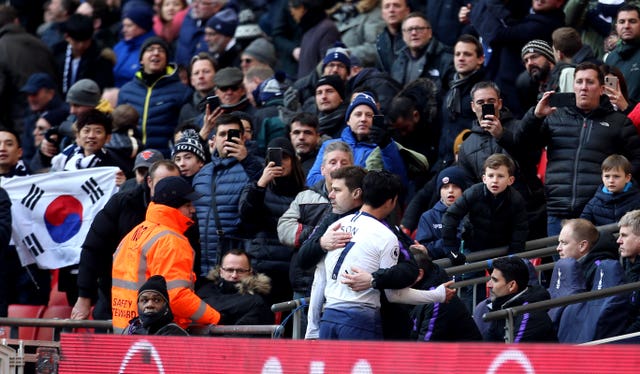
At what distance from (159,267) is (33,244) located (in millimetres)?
3893

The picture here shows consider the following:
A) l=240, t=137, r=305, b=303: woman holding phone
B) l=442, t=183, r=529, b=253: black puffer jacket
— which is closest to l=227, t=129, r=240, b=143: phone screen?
l=240, t=137, r=305, b=303: woman holding phone

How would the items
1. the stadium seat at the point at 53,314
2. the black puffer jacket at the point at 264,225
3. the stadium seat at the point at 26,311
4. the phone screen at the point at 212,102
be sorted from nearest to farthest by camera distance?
the black puffer jacket at the point at 264,225
the stadium seat at the point at 53,314
the stadium seat at the point at 26,311
the phone screen at the point at 212,102

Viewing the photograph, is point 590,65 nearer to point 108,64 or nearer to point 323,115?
point 323,115

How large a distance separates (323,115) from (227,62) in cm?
417

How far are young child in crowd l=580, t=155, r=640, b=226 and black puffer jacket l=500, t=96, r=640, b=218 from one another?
0.84 ft

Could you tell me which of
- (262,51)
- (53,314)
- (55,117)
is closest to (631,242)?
(53,314)

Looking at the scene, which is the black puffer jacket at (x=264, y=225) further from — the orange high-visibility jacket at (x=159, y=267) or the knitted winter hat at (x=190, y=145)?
the orange high-visibility jacket at (x=159, y=267)

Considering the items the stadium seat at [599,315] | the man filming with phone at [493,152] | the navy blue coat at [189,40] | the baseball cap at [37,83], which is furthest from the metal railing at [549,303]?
the navy blue coat at [189,40]

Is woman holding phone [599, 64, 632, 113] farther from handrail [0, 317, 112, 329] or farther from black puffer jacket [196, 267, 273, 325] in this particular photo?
handrail [0, 317, 112, 329]

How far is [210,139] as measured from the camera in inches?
578

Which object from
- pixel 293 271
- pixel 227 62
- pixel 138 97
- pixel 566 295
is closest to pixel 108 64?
pixel 227 62

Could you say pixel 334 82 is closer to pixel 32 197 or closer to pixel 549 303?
pixel 32 197

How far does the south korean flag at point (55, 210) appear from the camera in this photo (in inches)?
583

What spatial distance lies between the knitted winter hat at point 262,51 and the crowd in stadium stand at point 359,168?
0.03 meters
